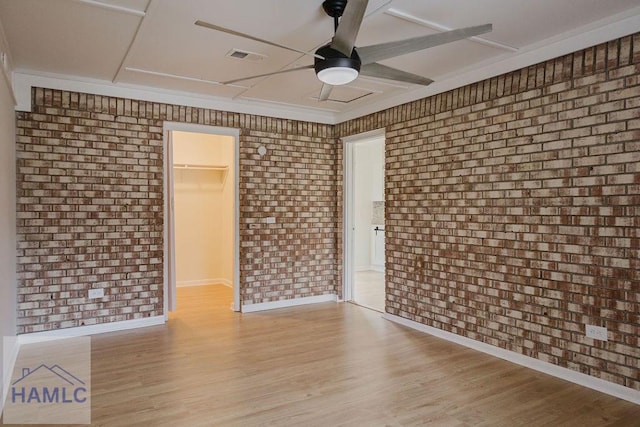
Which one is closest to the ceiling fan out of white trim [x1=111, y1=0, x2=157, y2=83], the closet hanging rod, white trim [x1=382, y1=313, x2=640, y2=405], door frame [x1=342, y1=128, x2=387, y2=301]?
white trim [x1=111, y1=0, x2=157, y2=83]

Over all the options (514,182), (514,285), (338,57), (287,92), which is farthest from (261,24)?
(514,285)

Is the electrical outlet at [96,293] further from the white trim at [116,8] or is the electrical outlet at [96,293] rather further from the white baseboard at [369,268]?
the white baseboard at [369,268]

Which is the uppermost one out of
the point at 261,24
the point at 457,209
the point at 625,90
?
the point at 261,24

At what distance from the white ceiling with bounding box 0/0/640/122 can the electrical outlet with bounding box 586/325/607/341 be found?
211 centimetres

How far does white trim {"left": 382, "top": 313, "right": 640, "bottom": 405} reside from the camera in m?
2.93

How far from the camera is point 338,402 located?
287 cm

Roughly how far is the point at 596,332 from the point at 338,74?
2655 millimetres

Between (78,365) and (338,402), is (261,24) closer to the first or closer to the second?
(338,402)

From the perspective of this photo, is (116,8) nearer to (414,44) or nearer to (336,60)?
(336,60)

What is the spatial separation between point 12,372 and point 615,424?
14.4 feet

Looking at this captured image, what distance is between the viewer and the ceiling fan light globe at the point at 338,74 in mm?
2384

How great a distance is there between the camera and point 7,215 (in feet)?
11.2

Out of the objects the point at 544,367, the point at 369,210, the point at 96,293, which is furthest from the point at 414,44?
the point at 369,210

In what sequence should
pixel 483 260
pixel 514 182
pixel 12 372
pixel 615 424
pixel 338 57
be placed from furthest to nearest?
1. pixel 483 260
2. pixel 514 182
3. pixel 12 372
4. pixel 615 424
5. pixel 338 57
